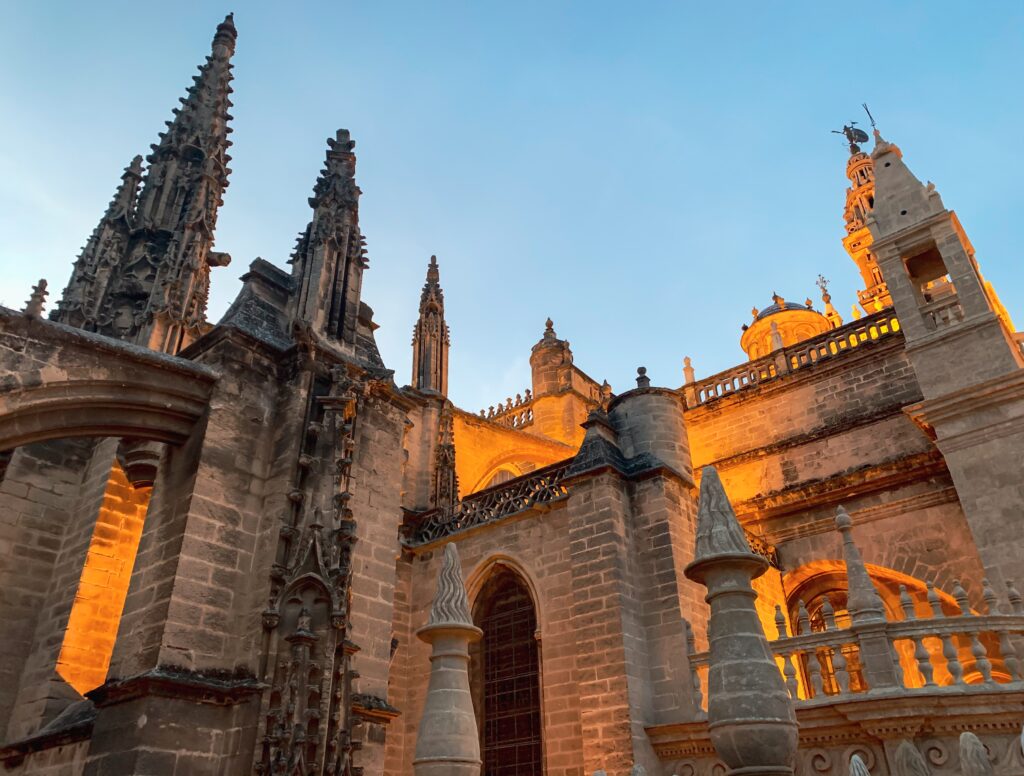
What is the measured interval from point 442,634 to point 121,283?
7.90 meters

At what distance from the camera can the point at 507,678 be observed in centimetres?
1212

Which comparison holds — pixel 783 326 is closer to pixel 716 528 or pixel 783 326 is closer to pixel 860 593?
pixel 860 593

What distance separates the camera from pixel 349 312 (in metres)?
8.98

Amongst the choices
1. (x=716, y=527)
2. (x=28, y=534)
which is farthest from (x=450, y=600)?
(x=28, y=534)

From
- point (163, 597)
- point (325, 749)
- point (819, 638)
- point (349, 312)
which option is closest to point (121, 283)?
point (349, 312)

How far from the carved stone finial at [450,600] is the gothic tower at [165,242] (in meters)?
5.34

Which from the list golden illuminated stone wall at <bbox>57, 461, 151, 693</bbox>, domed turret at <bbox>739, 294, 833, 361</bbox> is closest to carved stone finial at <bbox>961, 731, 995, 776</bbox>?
golden illuminated stone wall at <bbox>57, 461, 151, 693</bbox>

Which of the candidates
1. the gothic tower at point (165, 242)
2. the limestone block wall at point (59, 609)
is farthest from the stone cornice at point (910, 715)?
the gothic tower at point (165, 242)

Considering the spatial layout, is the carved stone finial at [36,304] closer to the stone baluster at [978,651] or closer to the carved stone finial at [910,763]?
the carved stone finial at [910,763]

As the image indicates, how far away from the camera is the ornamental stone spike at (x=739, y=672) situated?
3838mm

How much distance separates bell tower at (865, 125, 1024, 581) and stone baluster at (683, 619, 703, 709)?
400 centimetres

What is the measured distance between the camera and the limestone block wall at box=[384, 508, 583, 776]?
1070cm

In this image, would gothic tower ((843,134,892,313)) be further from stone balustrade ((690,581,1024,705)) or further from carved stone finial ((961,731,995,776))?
carved stone finial ((961,731,995,776))

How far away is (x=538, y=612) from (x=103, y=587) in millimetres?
6116
